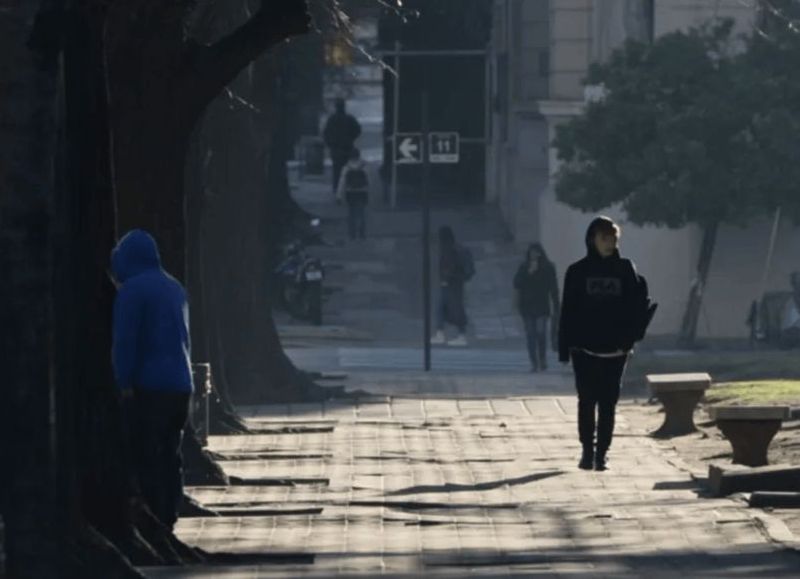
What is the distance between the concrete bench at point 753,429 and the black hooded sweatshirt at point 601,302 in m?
1.53

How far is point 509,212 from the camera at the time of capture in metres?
49.4

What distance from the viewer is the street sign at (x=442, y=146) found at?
34.5 metres

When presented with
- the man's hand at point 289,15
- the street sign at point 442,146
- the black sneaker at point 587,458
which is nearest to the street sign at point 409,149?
the street sign at point 442,146

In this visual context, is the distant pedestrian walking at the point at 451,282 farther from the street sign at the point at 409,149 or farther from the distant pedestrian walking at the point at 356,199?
the distant pedestrian walking at the point at 356,199

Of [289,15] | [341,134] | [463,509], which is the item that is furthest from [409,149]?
[341,134]

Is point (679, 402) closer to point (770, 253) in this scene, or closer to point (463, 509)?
point (463, 509)

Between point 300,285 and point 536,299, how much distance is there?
7215 millimetres

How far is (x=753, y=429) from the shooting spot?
61.2 feet

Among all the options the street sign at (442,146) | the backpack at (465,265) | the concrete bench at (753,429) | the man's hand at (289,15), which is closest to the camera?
the man's hand at (289,15)

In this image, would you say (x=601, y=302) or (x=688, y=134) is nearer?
(x=601, y=302)

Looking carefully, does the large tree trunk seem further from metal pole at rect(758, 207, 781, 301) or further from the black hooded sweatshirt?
the black hooded sweatshirt

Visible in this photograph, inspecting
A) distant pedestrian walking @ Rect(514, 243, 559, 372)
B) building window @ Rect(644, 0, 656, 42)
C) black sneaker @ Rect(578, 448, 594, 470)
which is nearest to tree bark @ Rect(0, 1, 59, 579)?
black sneaker @ Rect(578, 448, 594, 470)

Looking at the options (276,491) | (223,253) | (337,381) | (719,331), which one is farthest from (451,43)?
(276,491)

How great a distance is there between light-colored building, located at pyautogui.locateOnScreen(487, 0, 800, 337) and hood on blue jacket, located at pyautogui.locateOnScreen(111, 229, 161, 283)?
2095cm
